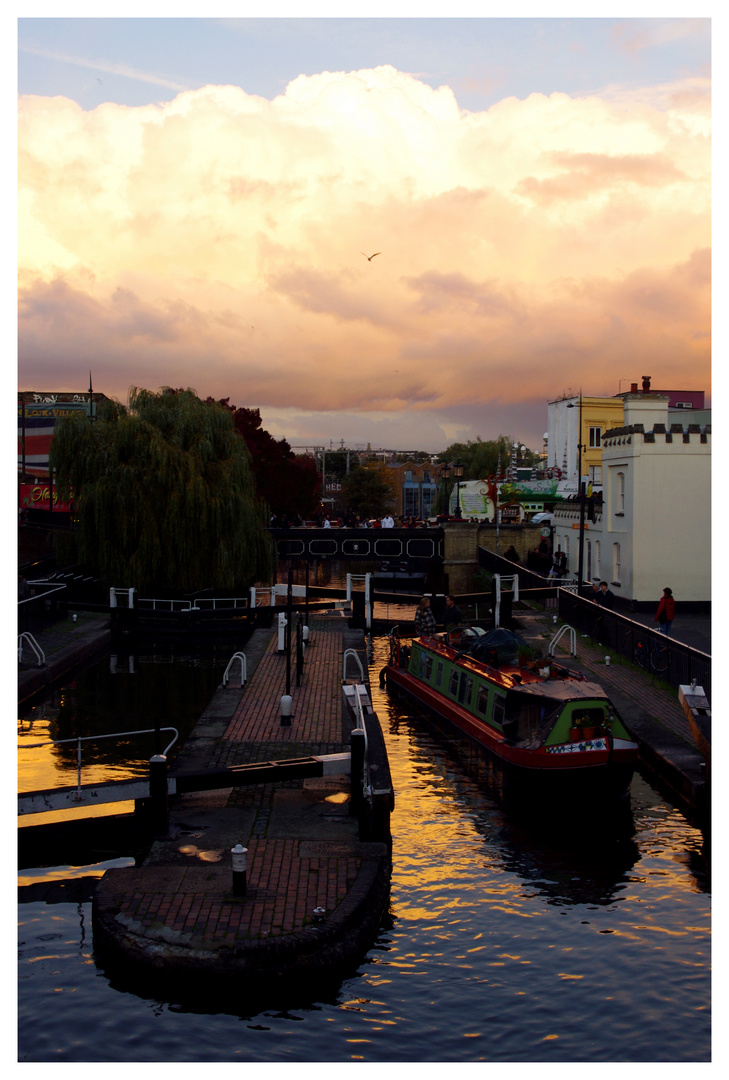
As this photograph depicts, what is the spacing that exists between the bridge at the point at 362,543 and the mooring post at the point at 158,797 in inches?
1864

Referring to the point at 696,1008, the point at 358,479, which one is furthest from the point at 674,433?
the point at 358,479

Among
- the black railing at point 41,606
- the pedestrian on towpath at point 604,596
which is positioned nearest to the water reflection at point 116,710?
the black railing at point 41,606

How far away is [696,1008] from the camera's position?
1077 centimetres

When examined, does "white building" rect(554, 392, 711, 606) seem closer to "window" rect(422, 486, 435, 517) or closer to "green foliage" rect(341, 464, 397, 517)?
"green foliage" rect(341, 464, 397, 517)

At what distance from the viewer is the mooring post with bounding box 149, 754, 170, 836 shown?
45.5 ft

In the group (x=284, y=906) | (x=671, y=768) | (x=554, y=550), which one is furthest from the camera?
(x=554, y=550)

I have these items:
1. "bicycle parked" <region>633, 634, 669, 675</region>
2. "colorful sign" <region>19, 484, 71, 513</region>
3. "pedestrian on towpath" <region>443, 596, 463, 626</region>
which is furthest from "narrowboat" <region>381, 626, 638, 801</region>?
"colorful sign" <region>19, 484, 71, 513</region>

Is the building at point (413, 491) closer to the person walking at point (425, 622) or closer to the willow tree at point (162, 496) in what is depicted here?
the willow tree at point (162, 496)

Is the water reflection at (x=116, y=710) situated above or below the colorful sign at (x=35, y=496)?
below

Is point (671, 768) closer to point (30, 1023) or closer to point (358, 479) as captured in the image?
point (30, 1023)

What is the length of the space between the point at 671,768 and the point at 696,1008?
738cm

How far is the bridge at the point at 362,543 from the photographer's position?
204 ft

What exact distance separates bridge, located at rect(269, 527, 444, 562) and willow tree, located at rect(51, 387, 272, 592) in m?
21.2

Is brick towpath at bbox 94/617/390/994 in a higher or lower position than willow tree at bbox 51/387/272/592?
lower
